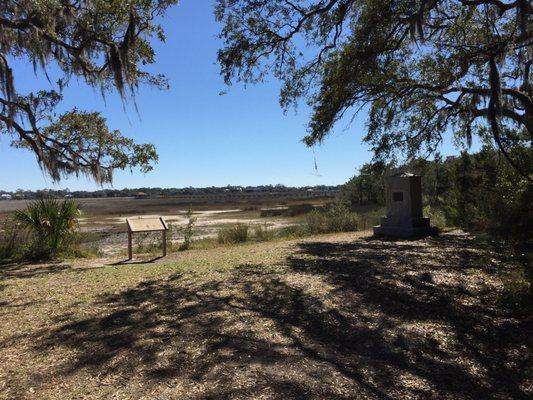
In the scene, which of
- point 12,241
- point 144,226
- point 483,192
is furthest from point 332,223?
point 12,241

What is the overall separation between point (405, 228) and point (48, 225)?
400 inches

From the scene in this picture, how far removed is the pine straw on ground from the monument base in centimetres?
516

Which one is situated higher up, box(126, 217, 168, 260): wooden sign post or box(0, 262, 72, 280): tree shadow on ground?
box(126, 217, 168, 260): wooden sign post

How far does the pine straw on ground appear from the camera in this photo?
433 cm

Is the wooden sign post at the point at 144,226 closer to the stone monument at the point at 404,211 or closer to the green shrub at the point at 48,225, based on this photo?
the green shrub at the point at 48,225

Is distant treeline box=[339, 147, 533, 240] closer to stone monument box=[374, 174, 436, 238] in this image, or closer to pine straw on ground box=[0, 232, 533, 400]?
stone monument box=[374, 174, 436, 238]

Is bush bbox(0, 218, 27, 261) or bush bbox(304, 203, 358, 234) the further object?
bush bbox(304, 203, 358, 234)

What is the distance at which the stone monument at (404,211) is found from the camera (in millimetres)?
14805

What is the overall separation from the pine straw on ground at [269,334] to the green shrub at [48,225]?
3.75m

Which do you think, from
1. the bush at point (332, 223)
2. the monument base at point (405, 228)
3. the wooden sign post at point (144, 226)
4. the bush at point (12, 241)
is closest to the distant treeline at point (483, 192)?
the monument base at point (405, 228)

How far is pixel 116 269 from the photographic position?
417 inches

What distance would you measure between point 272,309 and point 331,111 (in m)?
6.21

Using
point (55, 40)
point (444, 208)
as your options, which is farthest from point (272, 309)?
point (444, 208)

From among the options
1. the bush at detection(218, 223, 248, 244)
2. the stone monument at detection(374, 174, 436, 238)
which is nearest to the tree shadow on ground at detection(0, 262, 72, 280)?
the bush at detection(218, 223, 248, 244)
